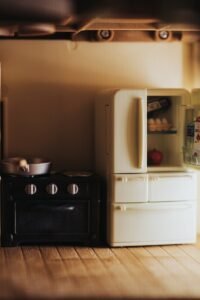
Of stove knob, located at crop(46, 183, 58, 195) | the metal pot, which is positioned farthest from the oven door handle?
the metal pot

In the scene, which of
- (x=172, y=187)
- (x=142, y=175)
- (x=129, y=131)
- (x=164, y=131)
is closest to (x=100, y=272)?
(x=142, y=175)

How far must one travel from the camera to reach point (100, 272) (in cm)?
341

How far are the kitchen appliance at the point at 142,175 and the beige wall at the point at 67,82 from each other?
309mm

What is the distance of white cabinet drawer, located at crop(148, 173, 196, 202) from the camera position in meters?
4.17

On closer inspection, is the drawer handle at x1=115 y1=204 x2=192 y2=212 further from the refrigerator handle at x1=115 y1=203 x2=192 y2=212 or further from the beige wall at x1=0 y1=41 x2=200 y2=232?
the beige wall at x1=0 y1=41 x2=200 y2=232

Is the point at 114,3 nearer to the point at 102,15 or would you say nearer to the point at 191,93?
the point at 102,15

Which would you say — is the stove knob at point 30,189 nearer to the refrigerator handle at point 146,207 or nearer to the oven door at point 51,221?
the oven door at point 51,221

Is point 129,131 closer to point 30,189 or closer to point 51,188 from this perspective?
point 51,188

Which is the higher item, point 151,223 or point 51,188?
point 51,188

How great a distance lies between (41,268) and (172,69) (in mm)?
2343

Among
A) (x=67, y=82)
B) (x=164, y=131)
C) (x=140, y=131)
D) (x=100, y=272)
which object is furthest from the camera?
(x=67, y=82)

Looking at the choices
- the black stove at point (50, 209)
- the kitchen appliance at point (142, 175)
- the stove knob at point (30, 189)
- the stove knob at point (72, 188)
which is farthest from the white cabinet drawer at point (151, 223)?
the stove knob at point (30, 189)

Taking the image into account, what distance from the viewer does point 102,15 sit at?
0.71 metres

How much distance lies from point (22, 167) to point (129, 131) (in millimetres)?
974
